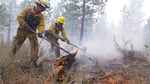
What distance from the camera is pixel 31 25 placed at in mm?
7793

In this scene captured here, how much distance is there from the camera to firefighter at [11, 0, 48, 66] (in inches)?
293

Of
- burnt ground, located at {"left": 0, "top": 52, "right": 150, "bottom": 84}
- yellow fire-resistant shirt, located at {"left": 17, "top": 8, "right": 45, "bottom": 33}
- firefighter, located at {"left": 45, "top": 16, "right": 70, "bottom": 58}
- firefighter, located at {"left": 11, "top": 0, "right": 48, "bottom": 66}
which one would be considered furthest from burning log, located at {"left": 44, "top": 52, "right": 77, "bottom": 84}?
firefighter, located at {"left": 45, "top": 16, "right": 70, "bottom": 58}

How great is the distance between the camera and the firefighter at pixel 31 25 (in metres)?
7.44

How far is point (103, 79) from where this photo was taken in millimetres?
6340

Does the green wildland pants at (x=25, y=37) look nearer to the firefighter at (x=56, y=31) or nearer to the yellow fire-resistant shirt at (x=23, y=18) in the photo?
the yellow fire-resistant shirt at (x=23, y=18)

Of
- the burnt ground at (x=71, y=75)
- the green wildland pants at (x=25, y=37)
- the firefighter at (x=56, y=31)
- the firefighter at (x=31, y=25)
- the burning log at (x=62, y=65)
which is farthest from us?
the firefighter at (x=56, y=31)

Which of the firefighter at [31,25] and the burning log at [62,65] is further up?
the firefighter at [31,25]

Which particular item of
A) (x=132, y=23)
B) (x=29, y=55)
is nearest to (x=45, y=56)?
(x=29, y=55)

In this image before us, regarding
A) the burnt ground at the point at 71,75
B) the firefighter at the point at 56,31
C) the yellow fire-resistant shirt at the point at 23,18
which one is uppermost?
the yellow fire-resistant shirt at the point at 23,18

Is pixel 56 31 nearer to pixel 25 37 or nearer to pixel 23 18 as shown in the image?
pixel 25 37

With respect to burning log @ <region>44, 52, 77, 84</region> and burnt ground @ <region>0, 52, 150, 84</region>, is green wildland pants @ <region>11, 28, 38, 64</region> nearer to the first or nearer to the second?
burnt ground @ <region>0, 52, 150, 84</region>

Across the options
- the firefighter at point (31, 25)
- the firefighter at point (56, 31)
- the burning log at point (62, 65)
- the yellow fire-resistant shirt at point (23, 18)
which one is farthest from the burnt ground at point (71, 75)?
the firefighter at point (56, 31)

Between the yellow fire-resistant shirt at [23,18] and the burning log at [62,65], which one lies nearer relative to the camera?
the burning log at [62,65]

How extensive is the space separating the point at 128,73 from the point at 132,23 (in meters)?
44.6
